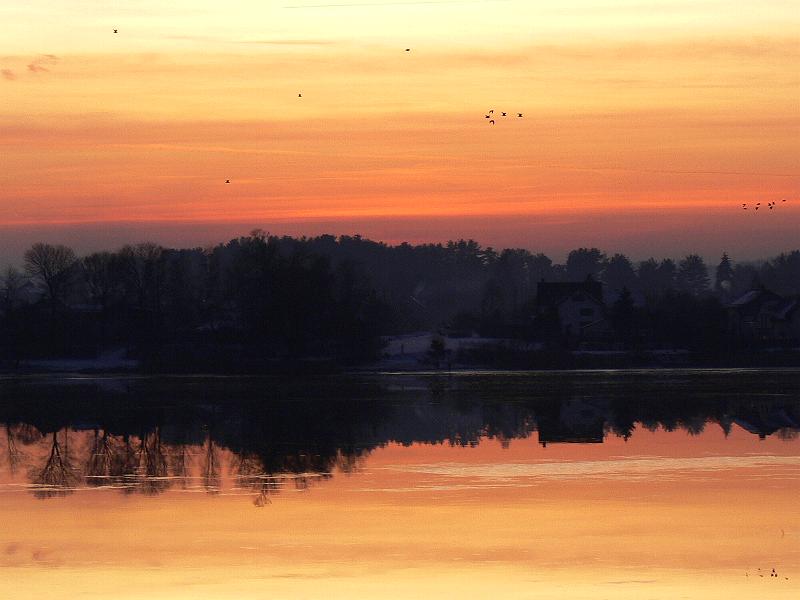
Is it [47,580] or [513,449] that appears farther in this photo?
[513,449]

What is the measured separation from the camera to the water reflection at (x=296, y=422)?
3316 centimetres

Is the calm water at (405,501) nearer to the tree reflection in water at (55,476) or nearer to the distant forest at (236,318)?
the tree reflection in water at (55,476)

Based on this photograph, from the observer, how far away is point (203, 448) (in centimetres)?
3841

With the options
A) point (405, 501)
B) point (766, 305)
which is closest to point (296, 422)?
point (405, 501)

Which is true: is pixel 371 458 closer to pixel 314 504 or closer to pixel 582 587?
pixel 314 504

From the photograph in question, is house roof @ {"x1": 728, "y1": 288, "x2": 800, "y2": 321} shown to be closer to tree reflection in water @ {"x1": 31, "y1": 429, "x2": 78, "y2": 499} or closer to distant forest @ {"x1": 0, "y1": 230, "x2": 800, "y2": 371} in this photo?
distant forest @ {"x1": 0, "y1": 230, "x2": 800, "y2": 371}

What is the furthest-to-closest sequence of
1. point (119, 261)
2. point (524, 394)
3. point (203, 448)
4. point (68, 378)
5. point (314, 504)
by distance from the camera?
point (119, 261) < point (68, 378) < point (524, 394) < point (203, 448) < point (314, 504)

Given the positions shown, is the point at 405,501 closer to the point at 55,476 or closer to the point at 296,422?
the point at 55,476

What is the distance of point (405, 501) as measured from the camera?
27.8m

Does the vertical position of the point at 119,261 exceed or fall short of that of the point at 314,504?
it exceeds it

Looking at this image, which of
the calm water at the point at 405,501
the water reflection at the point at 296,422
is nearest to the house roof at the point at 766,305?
the water reflection at the point at 296,422

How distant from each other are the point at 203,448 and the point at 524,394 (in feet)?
77.9

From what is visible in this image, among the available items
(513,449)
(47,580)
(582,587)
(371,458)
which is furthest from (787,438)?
(47,580)

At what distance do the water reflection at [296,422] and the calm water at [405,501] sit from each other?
174 mm
